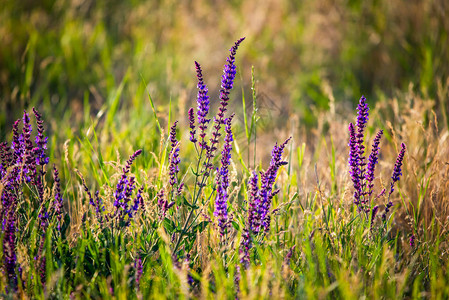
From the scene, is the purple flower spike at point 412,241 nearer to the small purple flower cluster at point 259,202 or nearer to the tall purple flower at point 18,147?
the small purple flower cluster at point 259,202

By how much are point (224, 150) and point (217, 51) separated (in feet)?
12.9

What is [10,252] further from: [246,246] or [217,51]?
[217,51]

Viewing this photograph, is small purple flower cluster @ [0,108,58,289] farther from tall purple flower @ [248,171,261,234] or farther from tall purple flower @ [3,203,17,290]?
tall purple flower @ [248,171,261,234]

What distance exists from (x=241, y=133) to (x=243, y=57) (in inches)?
86.9

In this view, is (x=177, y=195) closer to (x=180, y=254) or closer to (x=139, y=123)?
(x=180, y=254)

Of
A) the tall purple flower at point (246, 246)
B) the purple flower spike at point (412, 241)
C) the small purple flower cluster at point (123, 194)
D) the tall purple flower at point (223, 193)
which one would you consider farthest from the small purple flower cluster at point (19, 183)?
the purple flower spike at point (412, 241)

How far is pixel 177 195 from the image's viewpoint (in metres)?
1.93

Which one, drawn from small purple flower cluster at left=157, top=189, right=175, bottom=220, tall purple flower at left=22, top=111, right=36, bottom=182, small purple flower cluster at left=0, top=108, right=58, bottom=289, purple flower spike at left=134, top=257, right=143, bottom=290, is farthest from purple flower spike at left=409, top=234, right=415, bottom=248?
tall purple flower at left=22, top=111, right=36, bottom=182

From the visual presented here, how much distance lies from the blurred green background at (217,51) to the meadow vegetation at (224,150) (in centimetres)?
2

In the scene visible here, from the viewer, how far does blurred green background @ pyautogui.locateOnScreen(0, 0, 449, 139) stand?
4277 millimetres

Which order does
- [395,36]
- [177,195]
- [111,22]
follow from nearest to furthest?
1. [177,195]
2. [395,36]
3. [111,22]

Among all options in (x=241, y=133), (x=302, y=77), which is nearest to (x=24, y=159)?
(x=241, y=133)

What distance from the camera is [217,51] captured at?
221 inches

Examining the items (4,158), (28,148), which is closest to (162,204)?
(28,148)
